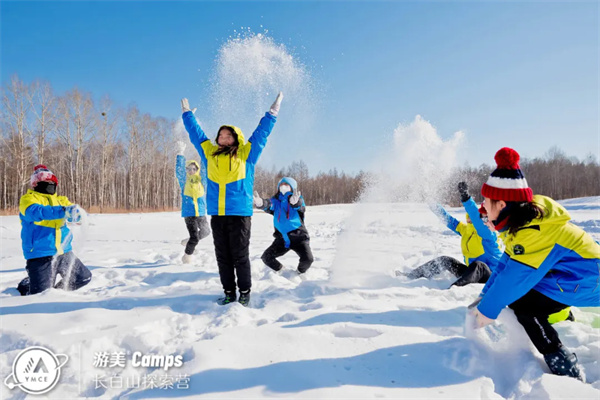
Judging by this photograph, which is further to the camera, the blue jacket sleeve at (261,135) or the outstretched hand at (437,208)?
the outstretched hand at (437,208)

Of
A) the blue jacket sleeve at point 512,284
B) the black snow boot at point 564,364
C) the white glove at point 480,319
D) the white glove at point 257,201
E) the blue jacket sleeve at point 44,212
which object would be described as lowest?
the black snow boot at point 564,364

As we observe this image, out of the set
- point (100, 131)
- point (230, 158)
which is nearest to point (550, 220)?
point (230, 158)

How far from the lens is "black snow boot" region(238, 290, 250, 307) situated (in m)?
3.29

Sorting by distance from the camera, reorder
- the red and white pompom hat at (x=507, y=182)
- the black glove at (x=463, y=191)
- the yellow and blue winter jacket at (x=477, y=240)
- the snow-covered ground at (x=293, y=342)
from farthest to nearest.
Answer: the black glove at (x=463, y=191) → the yellow and blue winter jacket at (x=477, y=240) → the red and white pompom hat at (x=507, y=182) → the snow-covered ground at (x=293, y=342)

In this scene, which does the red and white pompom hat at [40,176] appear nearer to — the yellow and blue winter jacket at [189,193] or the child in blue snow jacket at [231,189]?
the child in blue snow jacket at [231,189]

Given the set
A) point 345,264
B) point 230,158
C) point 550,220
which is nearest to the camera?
point 550,220

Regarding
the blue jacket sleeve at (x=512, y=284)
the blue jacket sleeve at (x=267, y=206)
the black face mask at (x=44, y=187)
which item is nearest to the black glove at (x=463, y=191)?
the blue jacket sleeve at (x=512, y=284)

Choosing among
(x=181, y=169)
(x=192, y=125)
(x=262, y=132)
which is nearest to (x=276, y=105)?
(x=262, y=132)

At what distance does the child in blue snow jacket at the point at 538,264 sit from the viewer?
2.02 m

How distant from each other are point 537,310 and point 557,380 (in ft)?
1.47

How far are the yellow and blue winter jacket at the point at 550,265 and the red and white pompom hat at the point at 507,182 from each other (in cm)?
12

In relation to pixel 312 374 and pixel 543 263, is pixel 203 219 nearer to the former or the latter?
pixel 312 374

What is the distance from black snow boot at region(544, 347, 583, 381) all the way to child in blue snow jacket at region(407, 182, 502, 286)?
170 cm

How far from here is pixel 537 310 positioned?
218 centimetres
